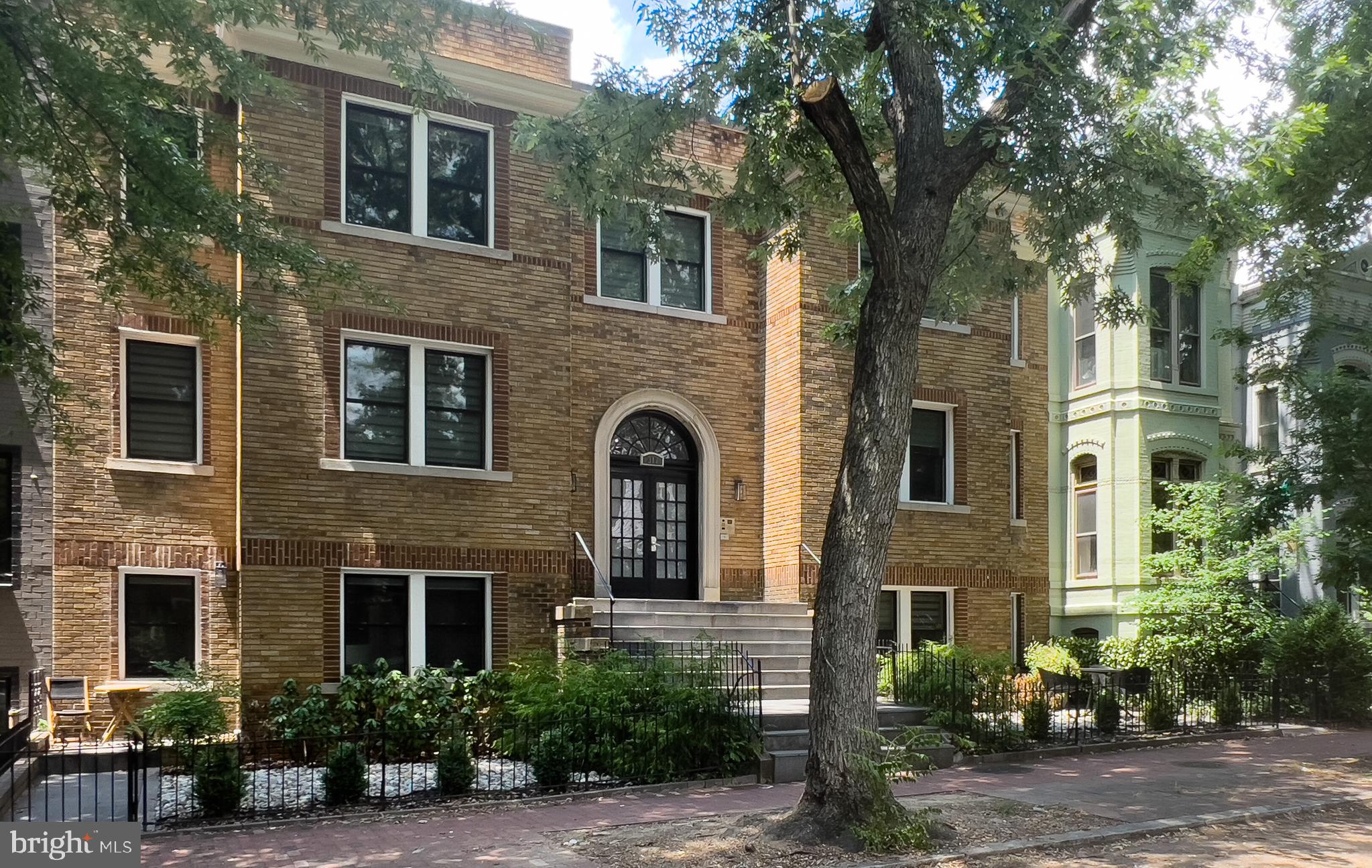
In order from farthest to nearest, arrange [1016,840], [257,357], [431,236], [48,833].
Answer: [431,236], [257,357], [1016,840], [48,833]

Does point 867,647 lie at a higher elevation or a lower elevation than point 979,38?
lower

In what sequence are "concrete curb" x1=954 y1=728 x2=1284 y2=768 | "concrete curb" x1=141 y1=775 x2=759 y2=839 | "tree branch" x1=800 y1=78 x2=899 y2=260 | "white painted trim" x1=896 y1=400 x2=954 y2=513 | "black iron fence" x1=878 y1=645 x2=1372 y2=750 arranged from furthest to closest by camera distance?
"white painted trim" x1=896 y1=400 x2=954 y2=513
"black iron fence" x1=878 y1=645 x2=1372 y2=750
"concrete curb" x1=954 y1=728 x2=1284 y2=768
"concrete curb" x1=141 y1=775 x2=759 y2=839
"tree branch" x1=800 y1=78 x2=899 y2=260

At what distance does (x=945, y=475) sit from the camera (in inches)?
783

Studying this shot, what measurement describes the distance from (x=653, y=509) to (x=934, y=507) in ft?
15.2

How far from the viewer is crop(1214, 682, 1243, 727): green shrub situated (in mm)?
16875

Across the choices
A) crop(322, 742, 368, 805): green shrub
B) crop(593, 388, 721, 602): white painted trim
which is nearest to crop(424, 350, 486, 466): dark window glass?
crop(593, 388, 721, 602): white painted trim

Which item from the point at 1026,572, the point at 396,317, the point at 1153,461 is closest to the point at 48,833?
the point at 396,317

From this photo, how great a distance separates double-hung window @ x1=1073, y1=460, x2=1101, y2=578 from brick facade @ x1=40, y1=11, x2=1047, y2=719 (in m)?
4.65

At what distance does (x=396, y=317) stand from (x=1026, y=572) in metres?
12.7

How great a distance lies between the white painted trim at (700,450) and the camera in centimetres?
1788

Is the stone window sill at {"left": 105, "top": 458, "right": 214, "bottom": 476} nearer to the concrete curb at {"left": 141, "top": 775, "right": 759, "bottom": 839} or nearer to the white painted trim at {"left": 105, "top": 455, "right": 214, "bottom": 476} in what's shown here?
the white painted trim at {"left": 105, "top": 455, "right": 214, "bottom": 476}

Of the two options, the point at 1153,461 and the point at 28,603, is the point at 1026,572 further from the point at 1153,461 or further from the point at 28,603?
the point at 28,603

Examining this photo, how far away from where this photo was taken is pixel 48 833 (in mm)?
8344

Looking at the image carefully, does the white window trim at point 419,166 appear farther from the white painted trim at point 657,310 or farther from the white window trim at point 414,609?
the white window trim at point 414,609
